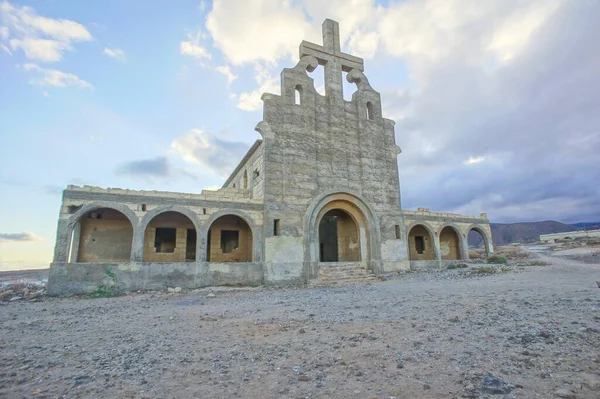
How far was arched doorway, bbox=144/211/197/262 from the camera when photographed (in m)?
16.3

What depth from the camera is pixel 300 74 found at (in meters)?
17.8

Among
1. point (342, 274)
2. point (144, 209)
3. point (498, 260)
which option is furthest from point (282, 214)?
point (498, 260)

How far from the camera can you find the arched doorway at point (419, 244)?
2269 cm

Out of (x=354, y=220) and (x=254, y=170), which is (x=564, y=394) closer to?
(x=354, y=220)

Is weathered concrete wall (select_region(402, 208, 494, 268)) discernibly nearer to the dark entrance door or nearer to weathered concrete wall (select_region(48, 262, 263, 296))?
the dark entrance door

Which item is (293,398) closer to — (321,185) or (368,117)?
(321,185)

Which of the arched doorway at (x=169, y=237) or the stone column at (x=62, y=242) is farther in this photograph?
the arched doorway at (x=169, y=237)

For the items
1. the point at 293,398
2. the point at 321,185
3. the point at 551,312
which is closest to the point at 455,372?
the point at 293,398

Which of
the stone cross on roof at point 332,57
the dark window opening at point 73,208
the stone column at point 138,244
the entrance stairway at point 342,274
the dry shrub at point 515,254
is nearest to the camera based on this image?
the dark window opening at point 73,208

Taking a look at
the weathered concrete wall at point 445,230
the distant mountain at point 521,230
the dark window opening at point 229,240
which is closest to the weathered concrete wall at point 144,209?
the dark window opening at point 229,240

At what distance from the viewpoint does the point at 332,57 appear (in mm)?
19188

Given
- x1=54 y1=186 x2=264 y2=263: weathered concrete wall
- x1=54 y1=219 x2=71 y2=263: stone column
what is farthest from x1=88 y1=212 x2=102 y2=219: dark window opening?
x1=54 y1=219 x2=71 y2=263: stone column

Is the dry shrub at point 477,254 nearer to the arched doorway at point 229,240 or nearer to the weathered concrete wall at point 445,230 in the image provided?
the weathered concrete wall at point 445,230

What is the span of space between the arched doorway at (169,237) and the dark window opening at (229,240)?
1.64 m
